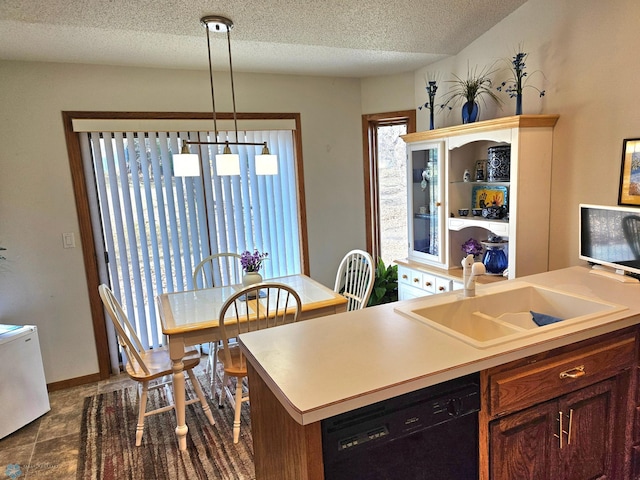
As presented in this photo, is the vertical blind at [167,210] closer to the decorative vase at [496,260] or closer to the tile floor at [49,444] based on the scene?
the tile floor at [49,444]

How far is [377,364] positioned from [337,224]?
2.80m

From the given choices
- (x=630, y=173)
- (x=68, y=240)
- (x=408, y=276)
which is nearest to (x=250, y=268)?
(x=408, y=276)

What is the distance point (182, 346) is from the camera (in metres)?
2.29

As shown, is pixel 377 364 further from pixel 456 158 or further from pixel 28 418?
pixel 28 418

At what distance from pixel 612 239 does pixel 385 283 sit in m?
2.14

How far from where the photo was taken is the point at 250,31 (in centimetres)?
256

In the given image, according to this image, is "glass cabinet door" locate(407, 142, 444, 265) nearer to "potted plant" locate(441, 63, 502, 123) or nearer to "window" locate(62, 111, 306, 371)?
"potted plant" locate(441, 63, 502, 123)

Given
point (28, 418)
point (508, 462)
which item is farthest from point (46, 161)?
point (508, 462)

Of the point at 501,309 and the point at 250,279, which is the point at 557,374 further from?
the point at 250,279

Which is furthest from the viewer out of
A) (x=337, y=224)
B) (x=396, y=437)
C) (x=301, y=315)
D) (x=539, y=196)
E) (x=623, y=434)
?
(x=337, y=224)

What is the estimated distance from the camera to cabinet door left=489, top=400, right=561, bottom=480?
145 cm

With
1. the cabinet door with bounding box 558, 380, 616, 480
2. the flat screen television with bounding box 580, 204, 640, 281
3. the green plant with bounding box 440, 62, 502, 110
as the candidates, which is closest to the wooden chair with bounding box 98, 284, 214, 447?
the cabinet door with bounding box 558, 380, 616, 480

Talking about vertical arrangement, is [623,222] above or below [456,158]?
below

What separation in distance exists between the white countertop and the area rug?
108 centimetres
